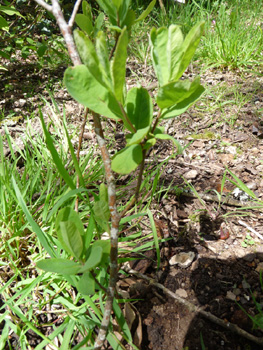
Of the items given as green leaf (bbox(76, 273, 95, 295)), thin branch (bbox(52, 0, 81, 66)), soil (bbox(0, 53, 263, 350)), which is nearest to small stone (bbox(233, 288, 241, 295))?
soil (bbox(0, 53, 263, 350))

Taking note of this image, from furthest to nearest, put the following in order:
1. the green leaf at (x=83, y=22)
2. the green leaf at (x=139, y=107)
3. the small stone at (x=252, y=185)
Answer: the small stone at (x=252, y=185) → the green leaf at (x=83, y=22) → the green leaf at (x=139, y=107)

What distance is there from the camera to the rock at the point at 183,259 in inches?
42.1

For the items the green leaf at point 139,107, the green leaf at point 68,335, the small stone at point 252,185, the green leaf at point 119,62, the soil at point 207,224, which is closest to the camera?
the green leaf at point 119,62

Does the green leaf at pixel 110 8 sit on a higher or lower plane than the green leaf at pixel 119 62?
higher

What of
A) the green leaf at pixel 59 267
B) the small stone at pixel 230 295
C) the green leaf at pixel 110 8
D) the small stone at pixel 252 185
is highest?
the green leaf at pixel 110 8

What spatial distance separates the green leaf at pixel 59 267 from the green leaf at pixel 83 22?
478 mm

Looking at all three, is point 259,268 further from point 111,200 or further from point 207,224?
point 111,200

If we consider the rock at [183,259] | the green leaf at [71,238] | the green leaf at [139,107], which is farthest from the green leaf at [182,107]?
the rock at [183,259]

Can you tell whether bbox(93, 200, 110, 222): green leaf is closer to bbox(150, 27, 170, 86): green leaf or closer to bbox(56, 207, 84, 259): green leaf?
bbox(56, 207, 84, 259): green leaf

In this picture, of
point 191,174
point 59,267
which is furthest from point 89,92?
point 191,174

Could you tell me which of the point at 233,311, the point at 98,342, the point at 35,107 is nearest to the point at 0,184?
the point at 98,342

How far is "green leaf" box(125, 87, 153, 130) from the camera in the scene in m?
0.45

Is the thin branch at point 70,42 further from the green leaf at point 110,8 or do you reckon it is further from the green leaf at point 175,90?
the green leaf at point 175,90

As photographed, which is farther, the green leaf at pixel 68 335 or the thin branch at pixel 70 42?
the green leaf at pixel 68 335
